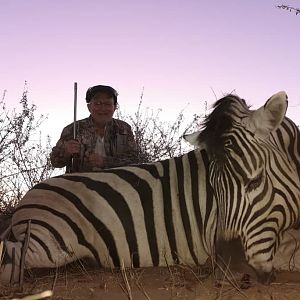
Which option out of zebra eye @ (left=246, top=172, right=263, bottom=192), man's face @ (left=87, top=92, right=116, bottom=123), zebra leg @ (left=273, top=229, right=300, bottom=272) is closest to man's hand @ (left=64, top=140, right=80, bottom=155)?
man's face @ (left=87, top=92, right=116, bottom=123)

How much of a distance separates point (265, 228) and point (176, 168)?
964 mm

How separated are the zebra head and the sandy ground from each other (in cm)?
13

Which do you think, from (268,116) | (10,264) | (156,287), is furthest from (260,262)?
(10,264)

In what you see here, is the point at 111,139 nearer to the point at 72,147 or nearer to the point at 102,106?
the point at 102,106

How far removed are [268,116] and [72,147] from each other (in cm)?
231

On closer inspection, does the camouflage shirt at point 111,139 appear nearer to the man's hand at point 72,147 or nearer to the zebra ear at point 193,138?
the man's hand at point 72,147

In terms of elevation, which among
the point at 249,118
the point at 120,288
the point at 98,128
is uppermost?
the point at 98,128

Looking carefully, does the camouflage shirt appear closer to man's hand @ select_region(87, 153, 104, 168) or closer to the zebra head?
man's hand @ select_region(87, 153, 104, 168)

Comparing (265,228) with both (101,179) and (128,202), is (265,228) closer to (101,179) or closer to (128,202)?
(128,202)

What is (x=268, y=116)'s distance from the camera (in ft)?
8.54

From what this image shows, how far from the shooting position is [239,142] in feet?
8.43

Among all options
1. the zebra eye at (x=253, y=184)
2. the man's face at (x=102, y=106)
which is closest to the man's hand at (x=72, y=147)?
the man's face at (x=102, y=106)

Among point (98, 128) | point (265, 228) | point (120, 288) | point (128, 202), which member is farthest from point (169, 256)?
point (98, 128)

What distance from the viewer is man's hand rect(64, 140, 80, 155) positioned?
4.53m
